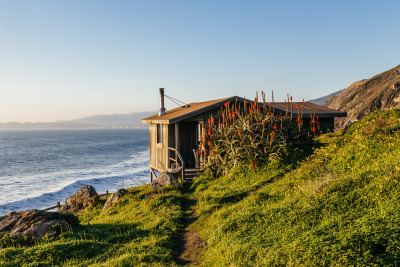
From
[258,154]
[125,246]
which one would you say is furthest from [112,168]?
[125,246]

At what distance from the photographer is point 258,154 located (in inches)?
517

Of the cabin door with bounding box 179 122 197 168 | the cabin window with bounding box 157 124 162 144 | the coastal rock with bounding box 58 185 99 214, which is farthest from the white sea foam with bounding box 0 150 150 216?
the coastal rock with bounding box 58 185 99 214

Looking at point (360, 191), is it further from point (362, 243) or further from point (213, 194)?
point (213, 194)

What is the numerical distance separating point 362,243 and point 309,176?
474 cm

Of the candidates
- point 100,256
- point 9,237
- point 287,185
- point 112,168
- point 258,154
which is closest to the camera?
point 100,256

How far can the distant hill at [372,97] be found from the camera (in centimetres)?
4881

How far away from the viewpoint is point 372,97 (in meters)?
52.5

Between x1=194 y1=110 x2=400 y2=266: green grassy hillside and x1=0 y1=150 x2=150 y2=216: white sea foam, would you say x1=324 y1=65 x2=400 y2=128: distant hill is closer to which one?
x1=0 y1=150 x2=150 y2=216: white sea foam

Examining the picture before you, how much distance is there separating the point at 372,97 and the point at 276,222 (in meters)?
54.9

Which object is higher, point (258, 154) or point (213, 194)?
point (258, 154)

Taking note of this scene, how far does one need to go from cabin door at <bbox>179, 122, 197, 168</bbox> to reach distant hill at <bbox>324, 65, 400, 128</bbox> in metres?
32.5

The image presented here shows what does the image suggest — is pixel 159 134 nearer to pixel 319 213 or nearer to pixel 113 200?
pixel 113 200

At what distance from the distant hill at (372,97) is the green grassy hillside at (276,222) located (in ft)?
119

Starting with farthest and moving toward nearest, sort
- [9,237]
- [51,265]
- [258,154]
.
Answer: [258,154], [9,237], [51,265]
